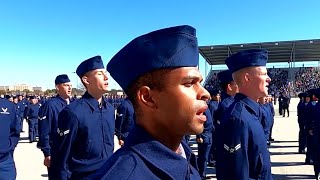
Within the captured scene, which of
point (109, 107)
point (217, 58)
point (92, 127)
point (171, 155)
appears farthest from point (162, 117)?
point (217, 58)

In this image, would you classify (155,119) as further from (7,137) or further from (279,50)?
(279,50)

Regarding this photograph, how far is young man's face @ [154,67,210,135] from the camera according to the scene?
150 cm

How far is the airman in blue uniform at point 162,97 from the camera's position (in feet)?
4.89

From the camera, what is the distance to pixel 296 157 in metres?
11.1

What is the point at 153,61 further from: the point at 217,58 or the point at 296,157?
the point at 217,58

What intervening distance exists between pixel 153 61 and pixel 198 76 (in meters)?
0.22

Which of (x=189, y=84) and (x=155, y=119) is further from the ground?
(x=189, y=84)

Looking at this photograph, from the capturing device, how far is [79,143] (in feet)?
13.7

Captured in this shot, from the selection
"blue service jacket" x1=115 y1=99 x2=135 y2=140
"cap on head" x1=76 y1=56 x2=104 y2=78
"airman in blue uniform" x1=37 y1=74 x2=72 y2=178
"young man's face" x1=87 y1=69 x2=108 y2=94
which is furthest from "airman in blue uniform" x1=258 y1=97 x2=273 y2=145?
"airman in blue uniform" x1=37 y1=74 x2=72 y2=178

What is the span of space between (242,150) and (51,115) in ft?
16.7

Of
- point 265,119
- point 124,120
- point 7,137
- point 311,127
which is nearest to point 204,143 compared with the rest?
point 124,120

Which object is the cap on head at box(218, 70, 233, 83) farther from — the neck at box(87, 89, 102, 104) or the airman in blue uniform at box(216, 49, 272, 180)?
the airman in blue uniform at box(216, 49, 272, 180)

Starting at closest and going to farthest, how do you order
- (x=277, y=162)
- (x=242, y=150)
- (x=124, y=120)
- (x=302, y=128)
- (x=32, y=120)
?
1. (x=242, y=150)
2. (x=124, y=120)
3. (x=277, y=162)
4. (x=302, y=128)
5. (x=32, y=120)

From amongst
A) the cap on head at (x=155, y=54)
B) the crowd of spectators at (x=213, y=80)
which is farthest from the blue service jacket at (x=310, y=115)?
the crowd of spectators at (x=213, y=80)
